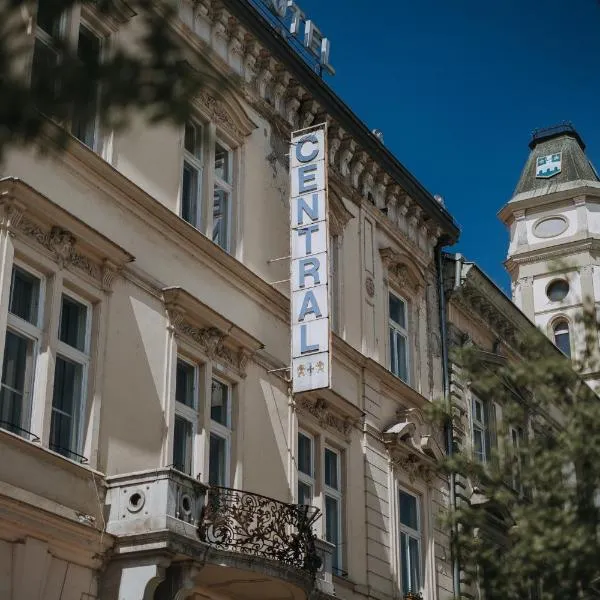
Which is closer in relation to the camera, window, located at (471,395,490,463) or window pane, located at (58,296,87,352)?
window pane, located at (58,296,87,352)

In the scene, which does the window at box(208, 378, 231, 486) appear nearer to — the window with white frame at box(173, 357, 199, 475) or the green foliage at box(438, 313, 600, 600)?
the window with white frame at box(173, 357, 199, 475)

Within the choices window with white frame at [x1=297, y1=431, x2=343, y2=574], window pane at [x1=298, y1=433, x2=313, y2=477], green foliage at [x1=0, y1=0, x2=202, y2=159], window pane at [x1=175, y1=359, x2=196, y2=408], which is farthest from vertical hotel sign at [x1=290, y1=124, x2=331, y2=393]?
green foliage at [x1=0, y1=0, x2=202, y2=159]

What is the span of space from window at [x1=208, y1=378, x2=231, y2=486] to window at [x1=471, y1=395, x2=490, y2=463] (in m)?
9.54

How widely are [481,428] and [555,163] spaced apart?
22.1 meters

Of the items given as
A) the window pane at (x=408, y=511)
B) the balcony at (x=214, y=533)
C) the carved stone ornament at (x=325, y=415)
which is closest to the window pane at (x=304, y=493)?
the carved stone ornament at (x=325, y=415)

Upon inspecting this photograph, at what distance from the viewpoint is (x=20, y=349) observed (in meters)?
14.6

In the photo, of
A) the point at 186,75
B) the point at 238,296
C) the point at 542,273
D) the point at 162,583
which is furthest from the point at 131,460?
the point at 542,273

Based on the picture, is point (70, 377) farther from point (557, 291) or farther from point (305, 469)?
point (557, 291)

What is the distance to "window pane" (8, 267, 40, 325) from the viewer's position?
14680 millimetres

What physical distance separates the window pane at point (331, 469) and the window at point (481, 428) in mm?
6228

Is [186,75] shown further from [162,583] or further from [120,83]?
[162,583]

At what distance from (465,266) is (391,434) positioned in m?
5.87

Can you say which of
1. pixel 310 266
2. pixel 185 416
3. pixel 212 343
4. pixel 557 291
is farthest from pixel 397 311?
pixel 557 291

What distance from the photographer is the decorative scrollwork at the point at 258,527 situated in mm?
15305
